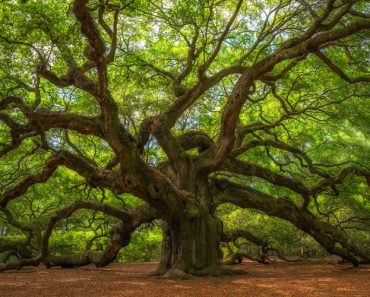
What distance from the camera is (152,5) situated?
33.6 feet

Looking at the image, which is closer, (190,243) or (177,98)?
(190,243)

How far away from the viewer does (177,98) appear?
1114 centimetres

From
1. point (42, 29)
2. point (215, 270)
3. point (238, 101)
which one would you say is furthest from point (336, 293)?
point (42, 29)

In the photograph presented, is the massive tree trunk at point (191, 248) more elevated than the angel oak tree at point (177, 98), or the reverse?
the angel oak tree at point (177, 98)

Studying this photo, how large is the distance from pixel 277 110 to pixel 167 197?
7443 mm

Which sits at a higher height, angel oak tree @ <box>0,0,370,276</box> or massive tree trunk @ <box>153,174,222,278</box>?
angel oak tree @ <box>0,0,370,276</box>

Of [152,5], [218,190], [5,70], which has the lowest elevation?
[218,190]

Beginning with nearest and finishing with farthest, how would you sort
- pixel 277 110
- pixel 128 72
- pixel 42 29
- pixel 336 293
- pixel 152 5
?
pixel 336 293
pixel 42 29
pixel 152 5
pixel 128 72
pixel 277 110

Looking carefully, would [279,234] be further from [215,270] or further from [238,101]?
[238,101]

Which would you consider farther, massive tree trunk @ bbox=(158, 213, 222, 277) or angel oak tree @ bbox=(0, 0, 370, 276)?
massive tree trunk @ bbox=(158, 213, 222, 277)

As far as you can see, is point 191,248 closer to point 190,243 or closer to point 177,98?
point 190,243

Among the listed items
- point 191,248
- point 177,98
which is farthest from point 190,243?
point 177,98

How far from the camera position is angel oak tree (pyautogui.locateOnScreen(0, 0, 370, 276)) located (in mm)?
8148

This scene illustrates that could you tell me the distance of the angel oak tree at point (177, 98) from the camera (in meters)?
8.15
